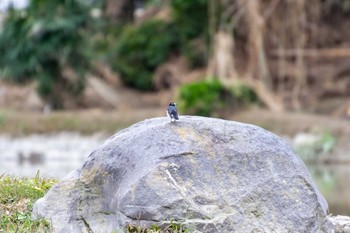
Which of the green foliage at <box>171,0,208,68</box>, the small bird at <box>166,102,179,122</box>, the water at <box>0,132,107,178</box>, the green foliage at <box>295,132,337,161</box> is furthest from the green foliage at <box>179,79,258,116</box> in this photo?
the small bird at <box>166,102,179,122</box>

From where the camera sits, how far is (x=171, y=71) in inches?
1168

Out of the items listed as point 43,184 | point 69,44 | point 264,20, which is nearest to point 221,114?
point 264,20

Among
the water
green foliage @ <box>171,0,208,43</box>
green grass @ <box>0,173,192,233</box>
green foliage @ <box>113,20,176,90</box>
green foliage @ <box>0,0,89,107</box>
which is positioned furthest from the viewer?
green foliage @ <box>113,20,176,90</box>

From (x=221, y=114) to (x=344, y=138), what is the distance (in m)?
3.51

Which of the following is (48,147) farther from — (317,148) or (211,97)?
(317,148)

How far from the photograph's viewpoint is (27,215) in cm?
708

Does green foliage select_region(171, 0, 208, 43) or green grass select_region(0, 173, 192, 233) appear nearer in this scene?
green grass select_region(0, 173, 192, 233)

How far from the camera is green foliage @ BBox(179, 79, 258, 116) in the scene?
25.1 meters

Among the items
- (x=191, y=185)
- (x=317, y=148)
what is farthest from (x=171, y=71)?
(x=191, y=185)

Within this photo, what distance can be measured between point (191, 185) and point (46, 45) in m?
21.7

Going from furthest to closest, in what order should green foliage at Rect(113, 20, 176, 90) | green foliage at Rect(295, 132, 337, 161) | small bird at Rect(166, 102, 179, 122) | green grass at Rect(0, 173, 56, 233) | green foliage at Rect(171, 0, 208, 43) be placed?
green foliage at Rect(113, 20, 176, 90) < green foliage at Rect(171, 0, 208, 43) < green foliage at Rect(295, 132, 337, 161) < small bird at Rect(166, 102, 179, 122) < green grass at Rect(0, 173, 56, 233)

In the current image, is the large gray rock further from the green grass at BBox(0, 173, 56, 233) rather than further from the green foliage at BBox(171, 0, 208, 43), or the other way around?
the green foliage at BBox(171, 0, 208, 43)

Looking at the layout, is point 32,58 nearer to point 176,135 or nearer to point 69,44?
point 69,44

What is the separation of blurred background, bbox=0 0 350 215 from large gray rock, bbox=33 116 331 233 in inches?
649
